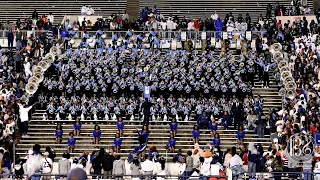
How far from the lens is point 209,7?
6894cm

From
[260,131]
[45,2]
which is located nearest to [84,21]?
[45,2]

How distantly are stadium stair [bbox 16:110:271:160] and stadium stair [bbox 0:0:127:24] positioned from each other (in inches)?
662

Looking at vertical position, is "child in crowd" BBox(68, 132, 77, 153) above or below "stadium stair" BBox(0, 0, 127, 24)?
below

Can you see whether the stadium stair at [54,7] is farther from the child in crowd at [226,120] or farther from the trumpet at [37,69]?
the child in crowd at [226,120]

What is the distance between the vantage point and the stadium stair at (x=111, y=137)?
49500 mm

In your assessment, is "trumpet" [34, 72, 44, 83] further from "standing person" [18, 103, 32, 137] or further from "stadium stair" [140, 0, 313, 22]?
"stadium stair" [140, 0, 313, 22]

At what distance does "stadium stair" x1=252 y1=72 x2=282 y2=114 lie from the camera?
53244mm

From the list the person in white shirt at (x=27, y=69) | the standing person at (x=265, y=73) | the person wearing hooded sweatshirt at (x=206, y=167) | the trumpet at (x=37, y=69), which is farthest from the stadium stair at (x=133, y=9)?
the person wearing hooded sweatshirt at (x=206, y=167)

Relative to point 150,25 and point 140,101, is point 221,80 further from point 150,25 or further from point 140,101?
point 150,25

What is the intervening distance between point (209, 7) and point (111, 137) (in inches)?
795

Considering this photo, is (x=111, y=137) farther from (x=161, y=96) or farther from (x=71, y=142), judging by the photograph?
(x=161, y=96)

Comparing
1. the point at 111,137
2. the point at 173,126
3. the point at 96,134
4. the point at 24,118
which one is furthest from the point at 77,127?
the point at 173,126

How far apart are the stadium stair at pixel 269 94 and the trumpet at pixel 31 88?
9493mm

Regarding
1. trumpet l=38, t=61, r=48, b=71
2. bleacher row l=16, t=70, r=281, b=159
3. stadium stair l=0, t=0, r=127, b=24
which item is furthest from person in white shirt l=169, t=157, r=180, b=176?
stadium stair l=0, t=0, r=127, b=24
